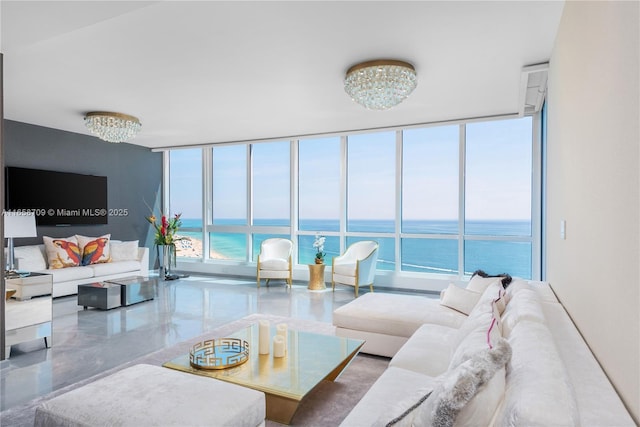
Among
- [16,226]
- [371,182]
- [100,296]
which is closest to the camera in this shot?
[16,226]

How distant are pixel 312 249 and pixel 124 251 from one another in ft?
10.9

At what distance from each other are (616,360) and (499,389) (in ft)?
1.43

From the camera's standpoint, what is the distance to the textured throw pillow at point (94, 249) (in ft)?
19.9

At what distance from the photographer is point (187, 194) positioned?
816cm

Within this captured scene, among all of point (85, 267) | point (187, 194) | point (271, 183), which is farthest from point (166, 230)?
point (271, 183)

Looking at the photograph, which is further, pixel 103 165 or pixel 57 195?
pixel 103 165

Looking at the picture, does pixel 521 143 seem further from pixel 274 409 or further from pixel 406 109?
pixel 274 409

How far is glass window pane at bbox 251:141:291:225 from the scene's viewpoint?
732 cm

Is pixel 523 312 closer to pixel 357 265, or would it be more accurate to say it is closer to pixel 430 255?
pixel 357 265

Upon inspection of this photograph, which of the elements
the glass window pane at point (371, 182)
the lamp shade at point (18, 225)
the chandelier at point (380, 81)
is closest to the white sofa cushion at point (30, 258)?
the lamp shade at point (18, 225)

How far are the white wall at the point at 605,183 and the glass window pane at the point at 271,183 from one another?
5429 millimetres

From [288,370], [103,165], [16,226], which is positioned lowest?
[288,370]

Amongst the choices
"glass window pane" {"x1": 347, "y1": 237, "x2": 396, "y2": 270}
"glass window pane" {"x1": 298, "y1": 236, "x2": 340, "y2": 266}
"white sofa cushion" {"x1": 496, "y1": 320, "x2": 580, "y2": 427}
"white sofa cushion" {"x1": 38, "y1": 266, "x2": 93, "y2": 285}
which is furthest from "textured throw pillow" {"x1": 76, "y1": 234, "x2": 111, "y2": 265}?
"white sofa cushion" {"x1": 496, "y1": 320, "x2": 580, "y2": 427}

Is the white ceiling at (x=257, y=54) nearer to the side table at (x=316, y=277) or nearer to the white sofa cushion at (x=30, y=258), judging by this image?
the white sofa cushion at (x=30, y=258)
